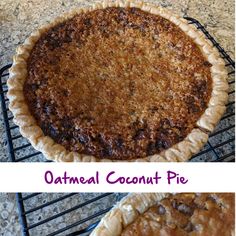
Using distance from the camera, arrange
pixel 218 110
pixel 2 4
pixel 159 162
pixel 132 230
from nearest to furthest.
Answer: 1. pixel 132 230
2. pixel 159 162
3. pixel 218 110
4. pixel 2 4

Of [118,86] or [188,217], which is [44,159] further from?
[188,217]

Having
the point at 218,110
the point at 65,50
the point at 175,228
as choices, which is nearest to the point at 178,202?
the point at 175,228

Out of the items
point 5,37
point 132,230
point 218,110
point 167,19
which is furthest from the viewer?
point 5,37

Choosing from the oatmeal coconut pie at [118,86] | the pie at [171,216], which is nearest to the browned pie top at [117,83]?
the oatmeal coconut pie at [118,86]

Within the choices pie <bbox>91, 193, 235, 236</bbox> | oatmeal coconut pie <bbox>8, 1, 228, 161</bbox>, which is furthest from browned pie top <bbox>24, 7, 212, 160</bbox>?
pie <bbox>91, 193, 235, 236</bbox>

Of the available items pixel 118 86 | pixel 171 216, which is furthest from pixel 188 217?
pixel 118 86

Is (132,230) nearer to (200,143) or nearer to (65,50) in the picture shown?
(200,143)
